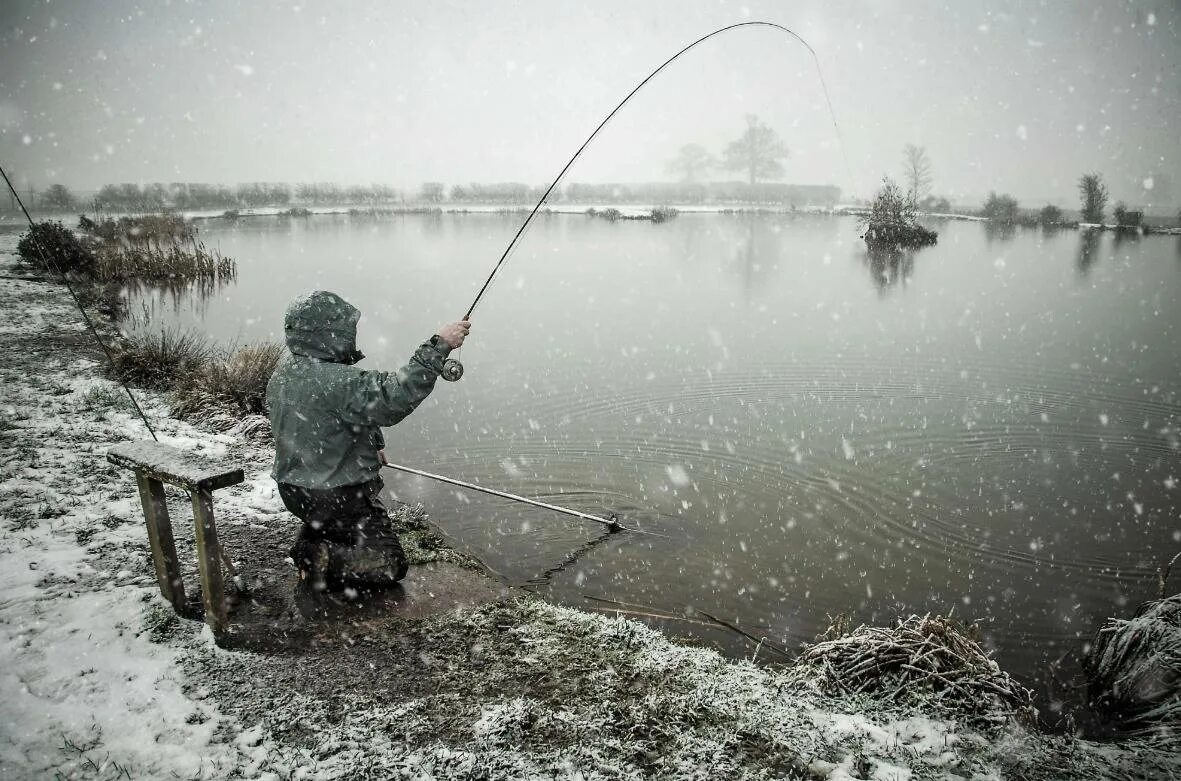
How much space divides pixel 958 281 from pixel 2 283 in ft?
84.1

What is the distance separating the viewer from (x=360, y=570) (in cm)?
420

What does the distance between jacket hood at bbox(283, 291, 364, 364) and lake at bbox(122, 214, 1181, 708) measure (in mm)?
2479

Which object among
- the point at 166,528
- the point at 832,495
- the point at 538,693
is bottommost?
the point at 832,495

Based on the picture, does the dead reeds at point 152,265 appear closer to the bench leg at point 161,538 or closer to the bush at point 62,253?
the bush at point 62,253

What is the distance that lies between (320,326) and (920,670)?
3.65 meters

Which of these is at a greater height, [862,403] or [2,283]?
[2,283]

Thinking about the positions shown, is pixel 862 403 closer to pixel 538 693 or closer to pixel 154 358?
pixel 538 693

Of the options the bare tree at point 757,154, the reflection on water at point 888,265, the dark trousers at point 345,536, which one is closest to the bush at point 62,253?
the dark trousers at point 345,536

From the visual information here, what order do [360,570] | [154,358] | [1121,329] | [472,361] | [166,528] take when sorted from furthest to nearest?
[1121,329], [472,361], [154,358], [360,570], [166,528]

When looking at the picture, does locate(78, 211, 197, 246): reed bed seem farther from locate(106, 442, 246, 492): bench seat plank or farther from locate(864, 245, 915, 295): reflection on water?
locate(864, 245, 915, 295): reflection on water

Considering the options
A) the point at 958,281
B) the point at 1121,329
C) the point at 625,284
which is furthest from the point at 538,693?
the point at 958,281

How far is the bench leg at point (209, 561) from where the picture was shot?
3387 mm

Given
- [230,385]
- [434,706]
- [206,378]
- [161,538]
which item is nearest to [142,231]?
[206,378]

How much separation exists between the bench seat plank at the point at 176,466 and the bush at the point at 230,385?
473 centimetres
